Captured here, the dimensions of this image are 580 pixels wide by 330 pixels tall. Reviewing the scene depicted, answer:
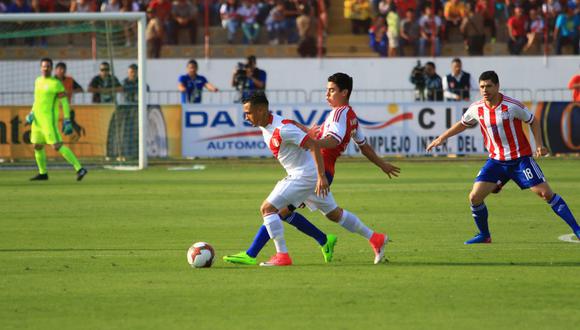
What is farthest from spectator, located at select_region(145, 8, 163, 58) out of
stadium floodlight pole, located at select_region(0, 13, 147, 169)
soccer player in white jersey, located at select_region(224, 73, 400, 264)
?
soccer player in white jersey, located at select_region(224, 73, 400, 264)

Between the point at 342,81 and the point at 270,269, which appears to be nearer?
the point at 270,269

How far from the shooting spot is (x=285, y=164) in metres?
10.6

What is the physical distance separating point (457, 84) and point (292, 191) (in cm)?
1744

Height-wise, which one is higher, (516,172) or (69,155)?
(516,172)

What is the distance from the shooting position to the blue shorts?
39.9 feet

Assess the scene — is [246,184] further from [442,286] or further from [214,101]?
[442,286]

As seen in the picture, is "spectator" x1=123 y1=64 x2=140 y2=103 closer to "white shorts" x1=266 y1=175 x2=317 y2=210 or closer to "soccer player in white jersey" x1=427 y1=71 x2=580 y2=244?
"soccer player in white jersey" x1=427 y1=71 x2=580 y2=244

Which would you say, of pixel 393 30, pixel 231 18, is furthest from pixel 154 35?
pixel 393 30

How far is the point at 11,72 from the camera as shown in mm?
29797

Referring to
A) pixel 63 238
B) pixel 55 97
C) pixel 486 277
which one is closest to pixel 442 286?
pixel 486 277

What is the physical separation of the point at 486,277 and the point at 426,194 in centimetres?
861

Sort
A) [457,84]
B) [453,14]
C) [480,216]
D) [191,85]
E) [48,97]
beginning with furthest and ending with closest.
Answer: [453,14] → [457,84] → [191,85] → [48,97] → [480,216]

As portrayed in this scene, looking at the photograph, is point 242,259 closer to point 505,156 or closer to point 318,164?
point 318,164

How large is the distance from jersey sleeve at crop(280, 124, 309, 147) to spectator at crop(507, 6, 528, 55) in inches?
905
